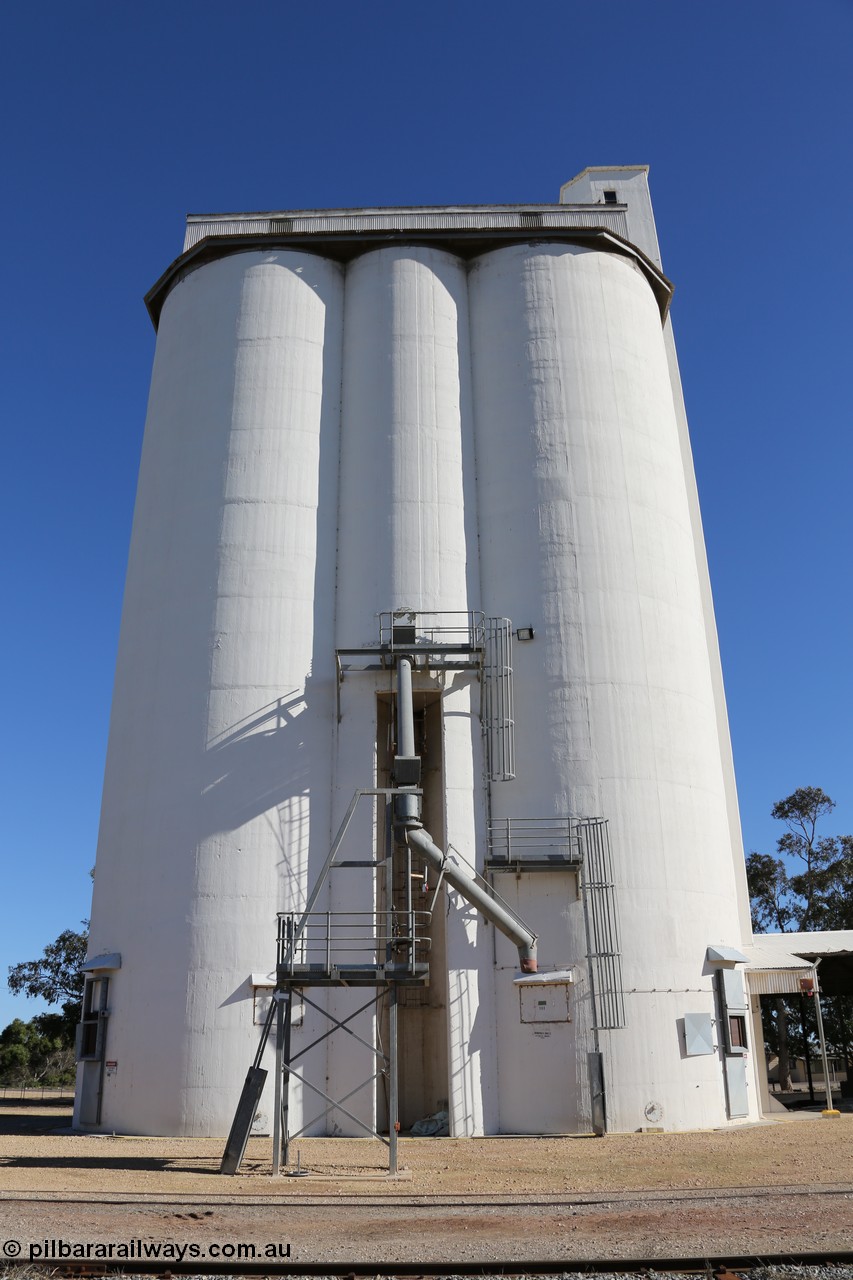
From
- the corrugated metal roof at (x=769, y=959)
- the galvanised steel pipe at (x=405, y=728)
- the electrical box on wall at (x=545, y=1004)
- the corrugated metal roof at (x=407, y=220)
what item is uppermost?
the corrugated metal roof at (x=407, y=220)

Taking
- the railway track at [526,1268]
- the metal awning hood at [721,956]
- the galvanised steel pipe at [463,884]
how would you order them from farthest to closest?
the metal awning hood at [721,956] → the galvanised steel pipe at [463,884] → the railway track at [526,1268]

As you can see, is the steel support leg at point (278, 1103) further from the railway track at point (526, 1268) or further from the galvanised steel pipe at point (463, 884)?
the railway track at point (526, 1268)

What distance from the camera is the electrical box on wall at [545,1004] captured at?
22.4 metres

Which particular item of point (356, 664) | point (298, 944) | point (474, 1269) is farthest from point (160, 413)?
point (474, 1269)

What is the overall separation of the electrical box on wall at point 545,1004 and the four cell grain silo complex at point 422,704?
0.08 meters

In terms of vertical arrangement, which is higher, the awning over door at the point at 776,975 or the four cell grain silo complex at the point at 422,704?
the four cell grain silo complex at the point at 422,704

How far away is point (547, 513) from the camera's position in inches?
1041

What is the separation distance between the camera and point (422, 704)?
2605 centimetres

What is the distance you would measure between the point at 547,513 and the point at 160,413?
1047cm

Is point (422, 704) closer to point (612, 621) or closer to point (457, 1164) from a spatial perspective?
point (612, 621)

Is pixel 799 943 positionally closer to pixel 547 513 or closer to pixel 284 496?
pixel 547 513

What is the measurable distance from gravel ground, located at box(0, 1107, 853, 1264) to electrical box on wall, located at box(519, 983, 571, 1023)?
3.30m

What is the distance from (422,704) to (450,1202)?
14282 mm

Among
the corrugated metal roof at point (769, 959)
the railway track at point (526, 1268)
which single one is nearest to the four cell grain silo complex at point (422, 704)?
the corrugated metal roof at point (769, 959)
